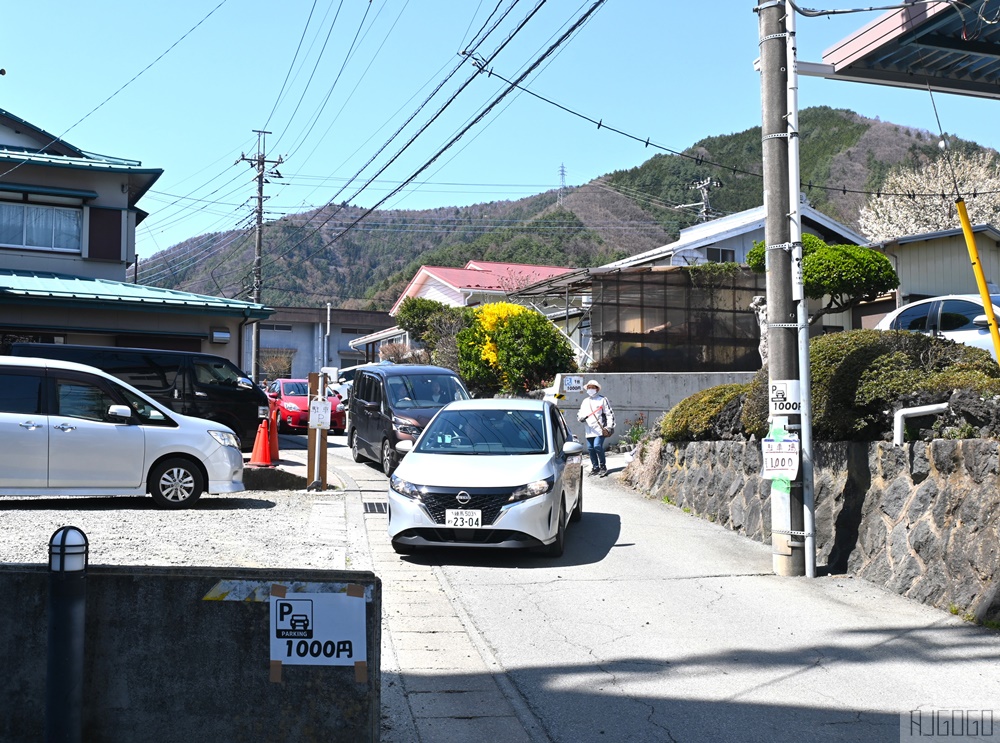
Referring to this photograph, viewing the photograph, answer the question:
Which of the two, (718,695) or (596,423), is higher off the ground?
(596,423)

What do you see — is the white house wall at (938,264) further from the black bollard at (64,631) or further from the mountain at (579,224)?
the mountain at (579,224)

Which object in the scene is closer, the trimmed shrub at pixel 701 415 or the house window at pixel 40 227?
the trimmed shrub at pixel 701 415

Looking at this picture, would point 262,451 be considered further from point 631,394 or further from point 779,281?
point 779,281

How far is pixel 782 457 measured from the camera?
8.98 m

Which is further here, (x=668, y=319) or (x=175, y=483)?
(x=668, y=319)

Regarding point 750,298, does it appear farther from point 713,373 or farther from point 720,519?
point 720,519

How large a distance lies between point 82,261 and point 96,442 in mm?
12362

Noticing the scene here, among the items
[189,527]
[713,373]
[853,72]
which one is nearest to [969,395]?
[853,72]

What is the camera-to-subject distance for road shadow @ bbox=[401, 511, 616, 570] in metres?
9.57

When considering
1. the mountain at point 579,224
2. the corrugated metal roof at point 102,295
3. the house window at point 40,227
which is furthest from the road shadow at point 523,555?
the mountain at point 579,224

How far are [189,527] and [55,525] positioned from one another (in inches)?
54.0

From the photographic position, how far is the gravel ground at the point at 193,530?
342 inches

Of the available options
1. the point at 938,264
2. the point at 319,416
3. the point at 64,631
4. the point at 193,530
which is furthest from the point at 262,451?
the point at 938,264

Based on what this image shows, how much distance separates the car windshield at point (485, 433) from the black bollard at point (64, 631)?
6358 mm
